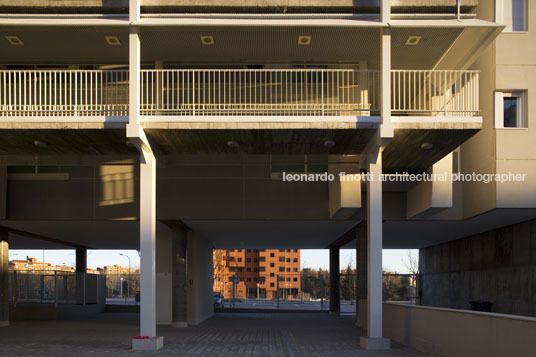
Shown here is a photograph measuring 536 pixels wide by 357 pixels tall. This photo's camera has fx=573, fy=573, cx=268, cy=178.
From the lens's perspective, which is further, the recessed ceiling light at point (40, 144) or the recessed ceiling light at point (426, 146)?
the recessed ceiling light at point (426, 146)

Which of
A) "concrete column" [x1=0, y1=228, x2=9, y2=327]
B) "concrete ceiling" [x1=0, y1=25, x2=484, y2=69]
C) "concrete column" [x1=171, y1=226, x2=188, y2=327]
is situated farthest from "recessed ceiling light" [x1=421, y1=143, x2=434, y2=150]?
"concrete column" [x1=0, y1=228, x2=9, y2=327]

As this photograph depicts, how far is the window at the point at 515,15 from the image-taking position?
17.3m

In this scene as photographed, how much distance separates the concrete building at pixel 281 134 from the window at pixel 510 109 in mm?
60

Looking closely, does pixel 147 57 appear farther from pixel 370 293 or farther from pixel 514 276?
pixel 514 276

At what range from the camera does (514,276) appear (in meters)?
18.7

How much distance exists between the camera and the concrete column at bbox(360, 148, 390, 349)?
1273 cm

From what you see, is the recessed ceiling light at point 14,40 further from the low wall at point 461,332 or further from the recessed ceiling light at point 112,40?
the low wall at point 461,332

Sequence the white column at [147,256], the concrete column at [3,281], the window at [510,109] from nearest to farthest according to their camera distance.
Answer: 1. the white column at [147,256]
2. the window at [510,109]
3. the concrete column at [3,281]

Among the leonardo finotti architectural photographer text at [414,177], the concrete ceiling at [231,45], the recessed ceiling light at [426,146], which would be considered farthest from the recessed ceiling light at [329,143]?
the concrete ceiling at [231,45]

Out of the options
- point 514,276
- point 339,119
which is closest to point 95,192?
point 339,119

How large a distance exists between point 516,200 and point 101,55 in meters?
12.3

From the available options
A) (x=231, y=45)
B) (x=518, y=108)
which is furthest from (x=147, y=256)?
(x=518, y=108)

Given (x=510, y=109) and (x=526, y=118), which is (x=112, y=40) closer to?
(x=510, y=109)

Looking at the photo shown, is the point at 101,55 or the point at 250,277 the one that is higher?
the point at 101,55
